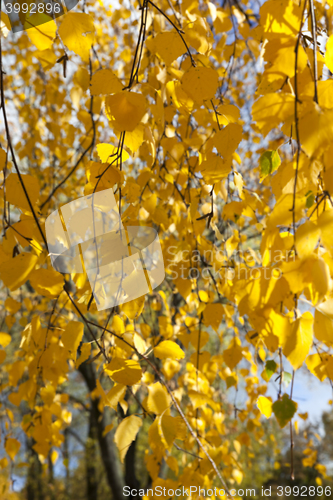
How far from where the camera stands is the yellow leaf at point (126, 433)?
1.97ft

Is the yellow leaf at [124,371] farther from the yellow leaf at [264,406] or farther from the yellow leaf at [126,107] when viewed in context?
the yellow leaf at [126,107]

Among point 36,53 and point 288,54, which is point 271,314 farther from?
point 36,53

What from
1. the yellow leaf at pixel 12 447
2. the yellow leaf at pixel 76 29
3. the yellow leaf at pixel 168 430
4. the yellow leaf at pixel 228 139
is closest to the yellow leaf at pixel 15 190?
the yellow leaf at pixel 76 29

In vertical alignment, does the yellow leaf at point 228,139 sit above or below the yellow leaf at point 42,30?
below

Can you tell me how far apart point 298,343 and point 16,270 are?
0.39 meters

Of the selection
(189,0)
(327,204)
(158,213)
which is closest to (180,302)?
(158,213)

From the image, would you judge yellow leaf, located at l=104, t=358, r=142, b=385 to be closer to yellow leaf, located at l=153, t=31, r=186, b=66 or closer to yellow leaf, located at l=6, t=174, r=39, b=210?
yellow leaf, located at l=6, t=174, r=39, b=210

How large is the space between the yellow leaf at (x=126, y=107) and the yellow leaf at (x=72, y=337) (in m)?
Answer: 0.34

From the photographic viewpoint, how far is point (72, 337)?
24.5 inches

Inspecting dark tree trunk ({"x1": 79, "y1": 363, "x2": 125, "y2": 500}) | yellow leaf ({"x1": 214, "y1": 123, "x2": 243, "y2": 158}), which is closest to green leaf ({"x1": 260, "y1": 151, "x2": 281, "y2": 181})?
yellow leaf ({"x1": 214, "y1": 123, "x2": 243, "y2": 158})

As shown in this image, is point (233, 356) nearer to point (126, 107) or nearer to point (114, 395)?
point (114, 395)

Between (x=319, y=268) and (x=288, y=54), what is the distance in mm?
236

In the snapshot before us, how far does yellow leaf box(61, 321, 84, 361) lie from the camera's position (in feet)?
2.02

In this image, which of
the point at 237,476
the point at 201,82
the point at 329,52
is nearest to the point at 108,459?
the point at 237,476
